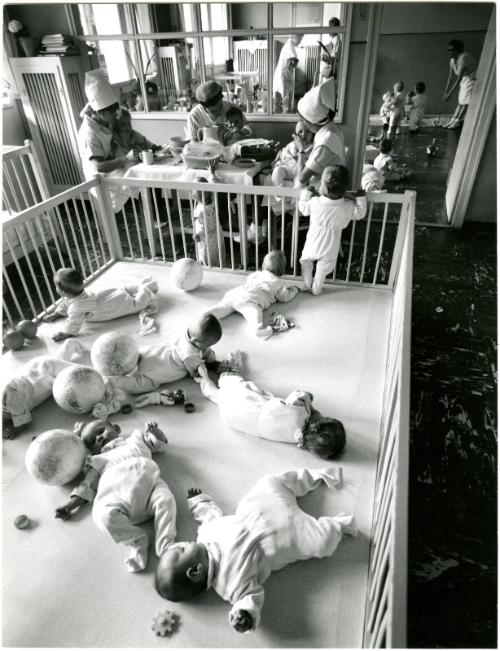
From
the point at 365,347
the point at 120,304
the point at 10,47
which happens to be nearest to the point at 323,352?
the point at 365,347

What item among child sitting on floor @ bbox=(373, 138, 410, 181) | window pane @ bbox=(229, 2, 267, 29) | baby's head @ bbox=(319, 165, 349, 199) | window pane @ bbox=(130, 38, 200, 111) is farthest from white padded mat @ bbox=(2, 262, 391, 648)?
window pane @ bbox=(229, 2, 267, 29)

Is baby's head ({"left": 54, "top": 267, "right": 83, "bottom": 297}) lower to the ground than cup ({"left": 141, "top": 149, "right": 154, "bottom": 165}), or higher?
lower

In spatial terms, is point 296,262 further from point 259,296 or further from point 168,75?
point 168,75

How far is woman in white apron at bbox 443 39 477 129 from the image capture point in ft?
24.2

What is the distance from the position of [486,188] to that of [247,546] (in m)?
4.21

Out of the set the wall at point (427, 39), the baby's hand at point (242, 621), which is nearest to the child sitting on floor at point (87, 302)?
the baby's hand at point (242, 621)

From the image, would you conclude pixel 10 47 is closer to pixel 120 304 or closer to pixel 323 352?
pixel 120 304

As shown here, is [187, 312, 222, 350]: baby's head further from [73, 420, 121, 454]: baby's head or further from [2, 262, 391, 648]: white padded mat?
[73, 420, 121, 454]: baby's head

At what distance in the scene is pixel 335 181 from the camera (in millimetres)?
2453

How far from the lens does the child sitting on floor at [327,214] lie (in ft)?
8.14

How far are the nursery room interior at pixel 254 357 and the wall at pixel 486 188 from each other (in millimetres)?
22

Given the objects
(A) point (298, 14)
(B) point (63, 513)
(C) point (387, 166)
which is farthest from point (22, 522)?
(A) point (298, 14)

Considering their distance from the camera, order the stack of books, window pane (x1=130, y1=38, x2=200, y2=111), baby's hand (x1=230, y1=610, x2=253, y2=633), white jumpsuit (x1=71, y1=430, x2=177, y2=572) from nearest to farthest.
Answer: baby's hand (x1=230, y1=610, x2=253, y2=633), white jumpsuit (x1=71, y1=430, x2=177, y2=572), the stack of books, window pane (x1=130, y1=38, x2=200, y2=111)

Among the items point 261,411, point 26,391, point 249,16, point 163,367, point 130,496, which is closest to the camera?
point 130,496
